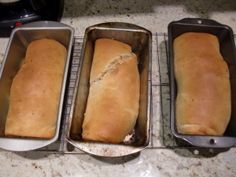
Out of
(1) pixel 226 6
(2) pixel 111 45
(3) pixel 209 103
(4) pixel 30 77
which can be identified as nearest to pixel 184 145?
(3) pixel 209 103

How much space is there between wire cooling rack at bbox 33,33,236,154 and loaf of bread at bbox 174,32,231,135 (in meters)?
0.07

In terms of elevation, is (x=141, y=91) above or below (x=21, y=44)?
below

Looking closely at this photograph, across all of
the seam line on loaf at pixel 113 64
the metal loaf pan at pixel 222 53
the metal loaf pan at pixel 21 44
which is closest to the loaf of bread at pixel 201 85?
the metal loaf pan at pixel 222 53

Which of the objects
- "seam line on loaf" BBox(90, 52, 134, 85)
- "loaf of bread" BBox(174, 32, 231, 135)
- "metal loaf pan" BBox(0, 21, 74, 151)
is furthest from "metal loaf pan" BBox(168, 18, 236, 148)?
"metal loaf pan" BBox(0, 21, 74, 151)

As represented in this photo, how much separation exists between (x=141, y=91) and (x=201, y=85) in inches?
6.2

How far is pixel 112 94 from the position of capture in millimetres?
697

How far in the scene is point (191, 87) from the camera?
705 mm

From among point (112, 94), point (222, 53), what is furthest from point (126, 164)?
point (222, 53)

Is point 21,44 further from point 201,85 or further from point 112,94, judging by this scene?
point 201,85

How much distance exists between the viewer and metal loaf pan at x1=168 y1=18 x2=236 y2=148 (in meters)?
0.61

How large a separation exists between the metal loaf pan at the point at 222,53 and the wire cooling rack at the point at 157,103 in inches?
2.8

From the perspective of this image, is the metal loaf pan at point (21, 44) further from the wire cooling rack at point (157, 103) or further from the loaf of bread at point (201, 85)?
the loaf of bread at point (201, 85)

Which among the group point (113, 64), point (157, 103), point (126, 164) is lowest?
point (126, 164)

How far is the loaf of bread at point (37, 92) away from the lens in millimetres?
657
